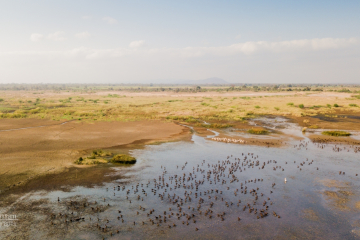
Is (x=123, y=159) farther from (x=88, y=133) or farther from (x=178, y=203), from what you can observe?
(x=88, y=133)

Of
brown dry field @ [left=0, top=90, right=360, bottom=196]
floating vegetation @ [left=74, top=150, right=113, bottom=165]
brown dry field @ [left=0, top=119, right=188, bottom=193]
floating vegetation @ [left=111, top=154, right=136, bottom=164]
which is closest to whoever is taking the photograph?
brown dry field @ [left=0, top=119, right=188, bottom=193]

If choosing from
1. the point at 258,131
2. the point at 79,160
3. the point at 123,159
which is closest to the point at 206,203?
the point at 123,159

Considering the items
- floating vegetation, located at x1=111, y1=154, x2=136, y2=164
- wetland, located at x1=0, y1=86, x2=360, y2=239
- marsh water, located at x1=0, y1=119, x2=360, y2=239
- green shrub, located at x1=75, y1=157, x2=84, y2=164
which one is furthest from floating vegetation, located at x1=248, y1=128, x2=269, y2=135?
green shrub, located at x1=75, y1=157, x2=84, y2=164

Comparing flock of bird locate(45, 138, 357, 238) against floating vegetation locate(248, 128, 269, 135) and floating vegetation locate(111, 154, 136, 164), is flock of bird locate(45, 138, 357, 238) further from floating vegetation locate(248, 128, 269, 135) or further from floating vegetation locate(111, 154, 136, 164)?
floating vegetation locate(248, 128, 269, 135)

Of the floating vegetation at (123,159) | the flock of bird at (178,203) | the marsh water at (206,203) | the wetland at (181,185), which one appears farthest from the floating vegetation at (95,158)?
the flock of bird at (178,203)

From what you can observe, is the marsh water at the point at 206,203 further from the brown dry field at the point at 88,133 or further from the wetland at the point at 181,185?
the brown dry field at the point at 88,133

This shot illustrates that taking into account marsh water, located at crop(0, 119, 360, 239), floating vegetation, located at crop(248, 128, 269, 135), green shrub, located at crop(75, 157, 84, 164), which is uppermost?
floating vegetation, located at crop(248, 128, 269, 135)
